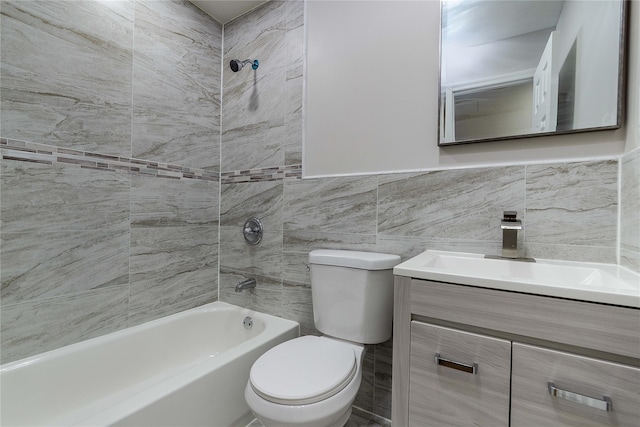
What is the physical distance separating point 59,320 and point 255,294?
0.94 meters

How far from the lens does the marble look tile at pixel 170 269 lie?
158cm

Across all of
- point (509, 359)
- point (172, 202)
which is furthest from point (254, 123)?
point (509, 359)

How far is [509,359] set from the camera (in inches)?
28.9

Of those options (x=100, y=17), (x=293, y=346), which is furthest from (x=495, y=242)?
(x=100, y=17)

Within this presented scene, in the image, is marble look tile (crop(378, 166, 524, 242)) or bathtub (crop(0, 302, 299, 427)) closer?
bathtub (crop(0, 302, 299, 427))

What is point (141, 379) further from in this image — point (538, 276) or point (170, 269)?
point (538, 276)

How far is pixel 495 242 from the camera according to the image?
116 cm

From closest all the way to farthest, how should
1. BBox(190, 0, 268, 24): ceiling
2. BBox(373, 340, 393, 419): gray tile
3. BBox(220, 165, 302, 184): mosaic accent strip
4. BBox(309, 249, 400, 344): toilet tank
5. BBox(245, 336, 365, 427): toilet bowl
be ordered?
BBox(245, 336, 365, 427): toilet bowl, BBox(309, 249, 400, 344): toilet tank, BBox(373, 340, 393, 419): gray tile, BBox(220, 165, 302, 184): mosaic accent strip, BBox(190, 0, 268, 24): ceiling

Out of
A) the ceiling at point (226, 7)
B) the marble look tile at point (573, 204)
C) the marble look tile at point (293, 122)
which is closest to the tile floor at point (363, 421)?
the marble look tile at point (573, 204)

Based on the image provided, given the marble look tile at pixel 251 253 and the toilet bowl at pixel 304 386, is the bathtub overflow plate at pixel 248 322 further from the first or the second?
the toilet bowl at pixel 304 386

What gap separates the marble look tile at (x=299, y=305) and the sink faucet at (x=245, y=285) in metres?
0.21

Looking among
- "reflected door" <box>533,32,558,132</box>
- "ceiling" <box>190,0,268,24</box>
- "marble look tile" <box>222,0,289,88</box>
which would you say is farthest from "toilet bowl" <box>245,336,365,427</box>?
"ceiling" <box>190,0,268,24</box>

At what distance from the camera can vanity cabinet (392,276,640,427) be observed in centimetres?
63

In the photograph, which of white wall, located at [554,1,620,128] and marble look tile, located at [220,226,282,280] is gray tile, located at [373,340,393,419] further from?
white wall, located at [554,1,620,128]
